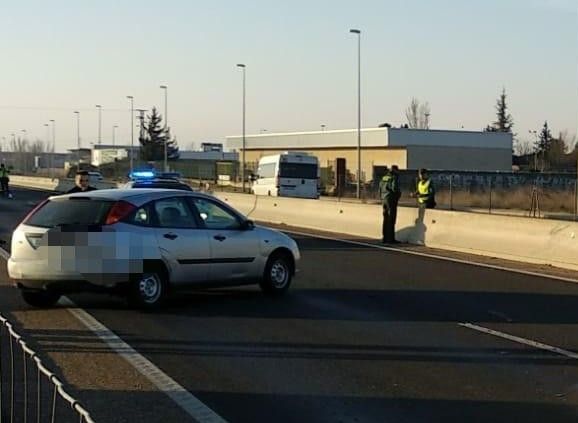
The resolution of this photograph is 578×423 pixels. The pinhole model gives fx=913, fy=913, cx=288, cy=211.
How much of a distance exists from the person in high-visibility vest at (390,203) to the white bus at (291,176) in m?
21.9

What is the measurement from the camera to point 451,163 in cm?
8575

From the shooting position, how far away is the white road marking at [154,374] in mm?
6117

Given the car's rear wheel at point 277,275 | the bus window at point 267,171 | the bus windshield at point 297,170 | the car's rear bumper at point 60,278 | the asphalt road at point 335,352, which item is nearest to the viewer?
the asphalt road at point 335,352

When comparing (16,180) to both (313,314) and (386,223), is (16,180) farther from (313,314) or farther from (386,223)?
A: (313,314)

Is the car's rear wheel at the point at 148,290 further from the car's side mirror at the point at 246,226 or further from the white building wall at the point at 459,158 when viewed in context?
the white building wall at the point at 459,158

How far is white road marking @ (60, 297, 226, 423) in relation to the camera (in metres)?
6.12

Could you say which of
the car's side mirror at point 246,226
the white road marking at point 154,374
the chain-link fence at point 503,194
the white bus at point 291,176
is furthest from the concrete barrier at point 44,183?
the white road marking at point 154,374

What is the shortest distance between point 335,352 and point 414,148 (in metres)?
74.7

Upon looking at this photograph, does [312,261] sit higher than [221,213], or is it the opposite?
[221,213]

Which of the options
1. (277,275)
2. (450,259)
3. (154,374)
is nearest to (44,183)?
(450,259)

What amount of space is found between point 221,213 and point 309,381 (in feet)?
16.0

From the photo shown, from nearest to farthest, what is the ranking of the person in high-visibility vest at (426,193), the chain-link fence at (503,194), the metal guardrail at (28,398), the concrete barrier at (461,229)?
the metal guardrail at (28,398)
the concrete barrier at (461,229)
the person in high-visibility vest at (426,193)
the chain-link fence at (503,194)

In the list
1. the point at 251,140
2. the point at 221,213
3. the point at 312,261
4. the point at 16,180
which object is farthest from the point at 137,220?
the point at 251,140

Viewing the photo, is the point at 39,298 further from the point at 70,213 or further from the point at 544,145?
the point at 544,145
